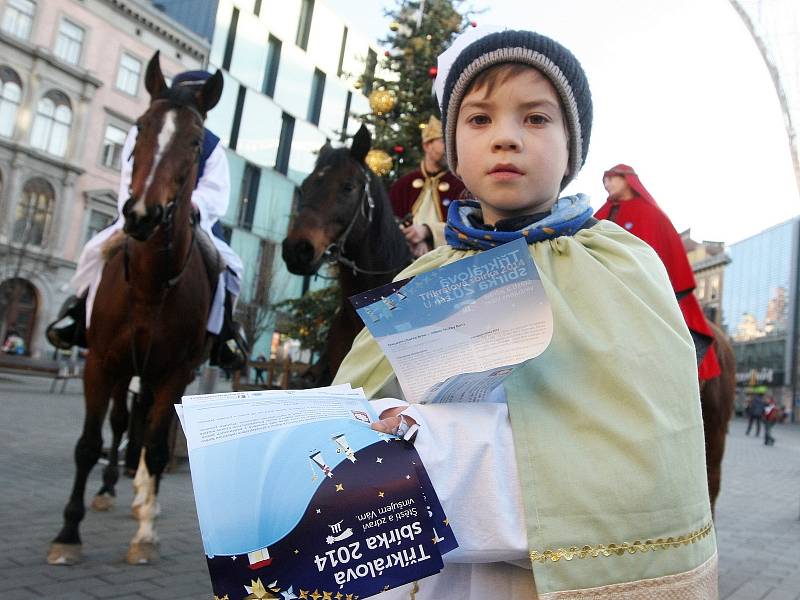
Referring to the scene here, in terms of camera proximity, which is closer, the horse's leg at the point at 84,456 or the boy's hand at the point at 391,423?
the boy's hand at the point at 391,423

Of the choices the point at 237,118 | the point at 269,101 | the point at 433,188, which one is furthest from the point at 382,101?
the point at 269,101

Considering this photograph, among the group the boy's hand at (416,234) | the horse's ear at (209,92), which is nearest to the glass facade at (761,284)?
the boy's hand at (416,234)

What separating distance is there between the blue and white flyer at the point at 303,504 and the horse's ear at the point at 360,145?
3179 mm

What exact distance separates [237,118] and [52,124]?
8.72m

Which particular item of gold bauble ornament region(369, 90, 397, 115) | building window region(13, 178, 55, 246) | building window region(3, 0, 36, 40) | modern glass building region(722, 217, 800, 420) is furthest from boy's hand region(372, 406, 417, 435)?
modern glass building region(722, 217, 800, 420)

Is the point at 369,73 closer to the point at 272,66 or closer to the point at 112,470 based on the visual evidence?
the point at 112,470

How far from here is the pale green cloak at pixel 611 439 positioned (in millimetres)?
1132

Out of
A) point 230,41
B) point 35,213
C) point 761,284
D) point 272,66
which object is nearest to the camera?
point 230,41

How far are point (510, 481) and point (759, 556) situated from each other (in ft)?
19.5

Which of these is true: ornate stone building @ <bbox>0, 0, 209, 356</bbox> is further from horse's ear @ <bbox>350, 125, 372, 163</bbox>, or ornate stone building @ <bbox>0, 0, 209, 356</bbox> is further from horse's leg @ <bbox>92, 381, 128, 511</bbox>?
horse's ear @ <bbox>350, 125, 372, 163</bbox>

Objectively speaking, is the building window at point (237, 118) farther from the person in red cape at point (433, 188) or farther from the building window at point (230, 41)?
the person in red cape at point (433, 188)

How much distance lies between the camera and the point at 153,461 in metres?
4.43

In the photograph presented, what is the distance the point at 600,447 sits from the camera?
118 cm

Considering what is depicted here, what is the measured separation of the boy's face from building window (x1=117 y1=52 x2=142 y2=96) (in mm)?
37072
